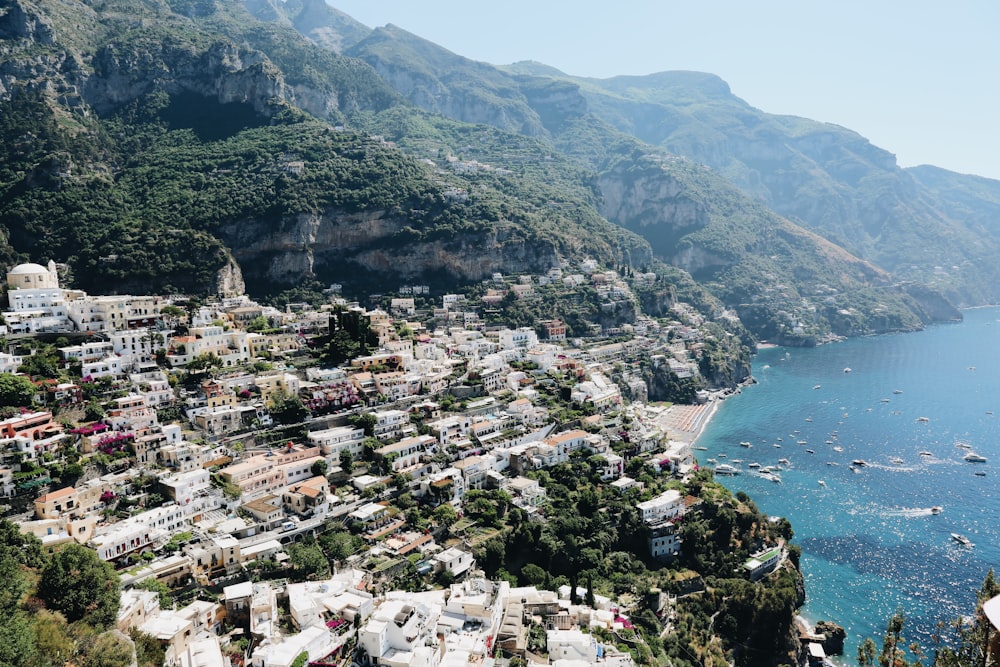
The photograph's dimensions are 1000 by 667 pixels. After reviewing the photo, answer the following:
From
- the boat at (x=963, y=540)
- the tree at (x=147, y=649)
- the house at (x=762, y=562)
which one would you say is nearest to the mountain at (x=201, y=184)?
the tree at (x=147, y=649)

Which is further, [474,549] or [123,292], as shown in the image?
[123,292]

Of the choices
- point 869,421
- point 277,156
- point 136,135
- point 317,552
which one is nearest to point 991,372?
point 869,421

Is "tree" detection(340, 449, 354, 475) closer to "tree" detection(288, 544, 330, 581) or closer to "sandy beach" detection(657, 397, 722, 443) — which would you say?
"tree" detection(288, 544, 330, 581)

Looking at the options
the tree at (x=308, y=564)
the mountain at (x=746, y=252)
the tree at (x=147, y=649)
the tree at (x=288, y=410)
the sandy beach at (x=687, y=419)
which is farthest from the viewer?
the mountain at (x=746, y=252)

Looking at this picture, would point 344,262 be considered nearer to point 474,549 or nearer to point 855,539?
point 474,549

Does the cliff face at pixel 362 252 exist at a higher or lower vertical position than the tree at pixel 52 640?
higher

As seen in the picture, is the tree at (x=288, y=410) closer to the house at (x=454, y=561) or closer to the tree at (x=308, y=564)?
the tree at (x=308, y=564)
